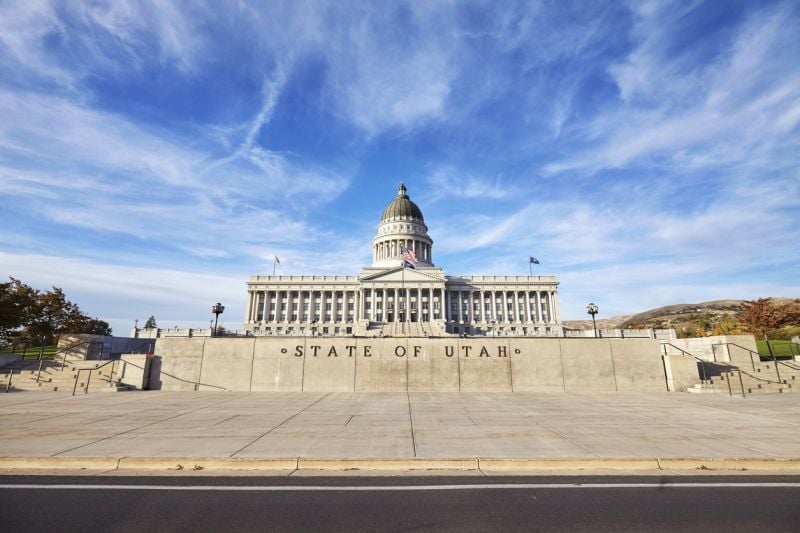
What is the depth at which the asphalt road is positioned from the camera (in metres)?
4.72

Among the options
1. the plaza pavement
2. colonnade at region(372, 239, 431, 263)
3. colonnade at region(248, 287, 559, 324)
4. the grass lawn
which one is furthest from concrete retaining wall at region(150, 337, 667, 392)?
colonnade at region(372, 239, 431, 263)

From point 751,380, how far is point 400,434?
68.7 ft

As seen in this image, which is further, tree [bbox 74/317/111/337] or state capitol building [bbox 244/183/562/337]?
state capitol building [bbox 244/183/562/337]

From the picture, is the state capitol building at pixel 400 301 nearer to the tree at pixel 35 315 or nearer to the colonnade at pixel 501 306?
the colonnade at pixel 501 306

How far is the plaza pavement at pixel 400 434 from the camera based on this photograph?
7.01m

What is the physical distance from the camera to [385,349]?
19.0 m

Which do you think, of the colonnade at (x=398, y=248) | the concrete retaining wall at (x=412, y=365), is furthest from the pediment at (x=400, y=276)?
the concrete retaining wall at (x=412, y=365)

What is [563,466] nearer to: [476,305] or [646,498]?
[646,498]

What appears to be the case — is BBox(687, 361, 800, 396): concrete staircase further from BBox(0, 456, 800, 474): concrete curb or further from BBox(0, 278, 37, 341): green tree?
BBox(0, 278, 37, 341): green tree

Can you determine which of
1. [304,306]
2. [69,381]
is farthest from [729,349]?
[304,306]

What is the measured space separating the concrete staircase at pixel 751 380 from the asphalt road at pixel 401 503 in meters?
13.8

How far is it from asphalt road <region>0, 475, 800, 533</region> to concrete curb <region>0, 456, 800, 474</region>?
46cm

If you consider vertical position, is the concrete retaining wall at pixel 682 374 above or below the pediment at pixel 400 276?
below

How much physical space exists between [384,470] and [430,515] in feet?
6.63
